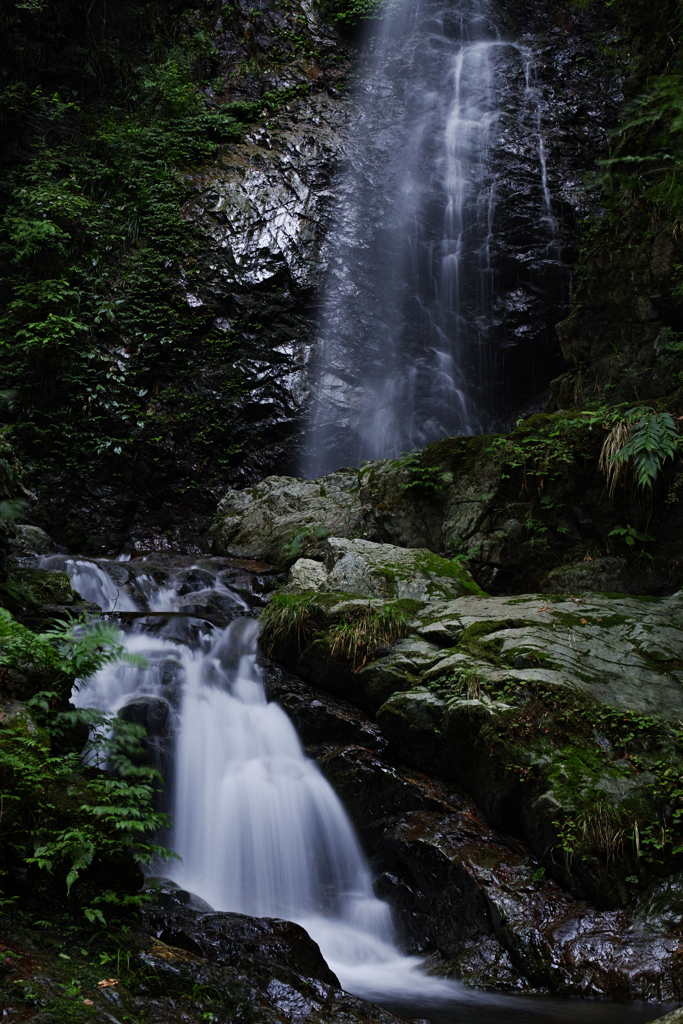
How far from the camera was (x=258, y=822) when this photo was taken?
4848 mm

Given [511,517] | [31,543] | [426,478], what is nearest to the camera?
[511,517]

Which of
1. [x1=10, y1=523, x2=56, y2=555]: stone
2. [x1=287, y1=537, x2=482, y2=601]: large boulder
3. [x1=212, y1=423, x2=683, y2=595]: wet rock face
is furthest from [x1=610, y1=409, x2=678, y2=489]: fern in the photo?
[x1=10, y1=523, x2=56, y2=555]: stone

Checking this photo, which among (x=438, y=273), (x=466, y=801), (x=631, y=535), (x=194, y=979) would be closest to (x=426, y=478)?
(x=631, y=535)

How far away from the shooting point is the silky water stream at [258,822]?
11.9 ft

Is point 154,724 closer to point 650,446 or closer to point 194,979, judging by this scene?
point 194,979

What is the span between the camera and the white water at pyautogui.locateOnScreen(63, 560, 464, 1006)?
13.7ft

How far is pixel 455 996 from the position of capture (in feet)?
11.6

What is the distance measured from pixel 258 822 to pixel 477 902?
1.63 metres

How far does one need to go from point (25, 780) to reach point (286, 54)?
57.9ft

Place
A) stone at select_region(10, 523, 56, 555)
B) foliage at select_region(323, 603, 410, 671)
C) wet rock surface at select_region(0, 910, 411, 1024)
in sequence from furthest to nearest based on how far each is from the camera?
stone at select_region(10, 523, 56, 555)
foliage at select_region(323, 603, 410, 671)
wet rock surface at select_region(0, 910, 411, 1024)

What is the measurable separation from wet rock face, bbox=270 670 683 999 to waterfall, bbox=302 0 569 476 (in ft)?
25.2

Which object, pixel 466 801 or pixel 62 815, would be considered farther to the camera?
pixel 466 801

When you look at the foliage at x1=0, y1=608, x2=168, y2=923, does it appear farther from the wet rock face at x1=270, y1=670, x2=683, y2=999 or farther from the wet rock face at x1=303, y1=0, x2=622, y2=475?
the wet rock face at x1=303, y1=0, x2=622, y2=475

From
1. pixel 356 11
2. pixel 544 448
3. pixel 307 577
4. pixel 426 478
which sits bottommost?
pixel 307 577
